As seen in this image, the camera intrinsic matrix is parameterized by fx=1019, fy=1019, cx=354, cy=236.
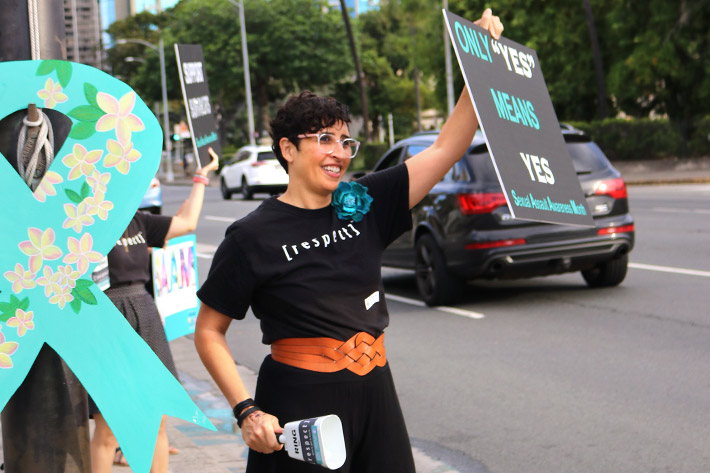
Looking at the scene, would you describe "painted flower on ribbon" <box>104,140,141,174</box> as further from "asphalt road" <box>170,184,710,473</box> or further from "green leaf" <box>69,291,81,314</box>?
"asphalt road" <box>170,184,710,473</box>

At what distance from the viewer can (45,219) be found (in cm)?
287

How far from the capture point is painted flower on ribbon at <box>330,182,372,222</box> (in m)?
3.04

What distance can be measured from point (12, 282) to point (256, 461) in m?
0.86

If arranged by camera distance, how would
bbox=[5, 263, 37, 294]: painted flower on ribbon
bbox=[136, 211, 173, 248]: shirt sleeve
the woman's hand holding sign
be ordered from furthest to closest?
bbox=[136, 211, 173, 248]: shirt sleeve
the woman's hand holding sign
bbox=[5, 263, 37, 294]: painted flower on ribbon

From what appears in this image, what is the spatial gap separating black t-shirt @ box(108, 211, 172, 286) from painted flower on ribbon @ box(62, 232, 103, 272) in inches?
64.5

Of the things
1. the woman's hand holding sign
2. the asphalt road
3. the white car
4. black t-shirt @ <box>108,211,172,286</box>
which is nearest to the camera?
the woman's hand holding sign

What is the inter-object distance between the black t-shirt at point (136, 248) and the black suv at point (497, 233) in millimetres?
5086

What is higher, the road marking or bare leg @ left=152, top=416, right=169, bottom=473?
bare leg @ left=152, top=416, right=169, bottom=473

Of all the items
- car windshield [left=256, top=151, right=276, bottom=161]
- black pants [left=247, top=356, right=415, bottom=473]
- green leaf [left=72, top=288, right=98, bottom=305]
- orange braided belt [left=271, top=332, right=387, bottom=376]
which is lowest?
car windshield [left=256, top=151, right=276, bottom=161]

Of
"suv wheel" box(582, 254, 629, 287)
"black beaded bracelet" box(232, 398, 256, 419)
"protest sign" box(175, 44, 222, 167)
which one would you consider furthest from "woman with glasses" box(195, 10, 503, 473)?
"suv wheel" box(582, 254, 629, 287)

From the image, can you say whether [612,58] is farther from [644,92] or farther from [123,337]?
[123,337]

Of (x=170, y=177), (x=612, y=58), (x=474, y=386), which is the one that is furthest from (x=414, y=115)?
(x=474, y=386)

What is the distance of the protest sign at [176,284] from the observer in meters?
5.87

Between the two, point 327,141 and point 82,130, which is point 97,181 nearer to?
point 82,130
